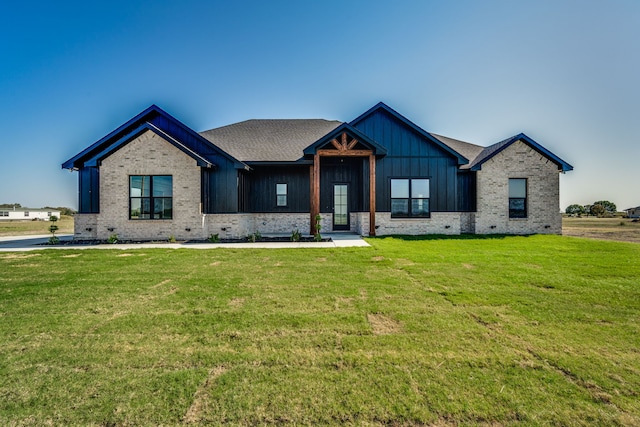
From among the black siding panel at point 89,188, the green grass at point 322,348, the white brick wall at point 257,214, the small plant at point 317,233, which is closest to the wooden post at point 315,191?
the small plant at point 317,233

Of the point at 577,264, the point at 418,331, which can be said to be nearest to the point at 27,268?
the point at 418,331

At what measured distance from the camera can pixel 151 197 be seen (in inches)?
553

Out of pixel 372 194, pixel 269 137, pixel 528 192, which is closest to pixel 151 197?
pixel 269 137

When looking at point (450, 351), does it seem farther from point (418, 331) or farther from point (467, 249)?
point (467, 249)

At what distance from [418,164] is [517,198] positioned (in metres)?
5.87

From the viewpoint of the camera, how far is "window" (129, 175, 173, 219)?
13992 mm

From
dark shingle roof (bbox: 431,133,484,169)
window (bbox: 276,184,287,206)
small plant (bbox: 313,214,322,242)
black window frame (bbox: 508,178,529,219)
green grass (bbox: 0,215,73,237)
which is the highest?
dark shingle roof (bbox: 431,133,484,169)

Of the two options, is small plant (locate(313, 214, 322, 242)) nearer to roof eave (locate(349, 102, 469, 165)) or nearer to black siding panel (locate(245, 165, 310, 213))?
black siding panel (locate(245, 165, 310, 213))

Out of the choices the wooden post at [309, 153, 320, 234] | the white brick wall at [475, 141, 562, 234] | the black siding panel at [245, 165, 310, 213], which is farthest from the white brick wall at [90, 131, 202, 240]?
the white brick wall at [475, 141, 562, 234]

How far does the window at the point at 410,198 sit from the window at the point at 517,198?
15.5 feet

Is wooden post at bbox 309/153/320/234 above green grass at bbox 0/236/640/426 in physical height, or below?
above

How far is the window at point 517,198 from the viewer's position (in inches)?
631

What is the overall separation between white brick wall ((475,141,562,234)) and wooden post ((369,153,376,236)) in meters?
5.86

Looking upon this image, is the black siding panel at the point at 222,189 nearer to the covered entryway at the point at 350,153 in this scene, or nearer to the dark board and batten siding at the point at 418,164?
the covered entryway at the point at 350,153
